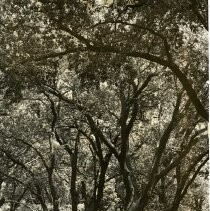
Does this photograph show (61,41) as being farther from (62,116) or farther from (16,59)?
(62,116)

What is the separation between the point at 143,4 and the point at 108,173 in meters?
17.1

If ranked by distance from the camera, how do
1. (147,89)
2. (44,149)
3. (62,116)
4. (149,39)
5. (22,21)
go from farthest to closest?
(44,149), (62,116), (147,89), (149,39), (22,21)

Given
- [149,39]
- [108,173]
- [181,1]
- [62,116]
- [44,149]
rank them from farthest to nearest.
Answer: [108,173]
[44,149]
[62,116]
[149,39]
[181,1]

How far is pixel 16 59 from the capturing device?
9492 millimetres

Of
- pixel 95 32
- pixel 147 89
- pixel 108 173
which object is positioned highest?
pixel 108 173

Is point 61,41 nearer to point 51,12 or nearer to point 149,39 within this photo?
point 51,12

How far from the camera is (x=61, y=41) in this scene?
9.12 metres

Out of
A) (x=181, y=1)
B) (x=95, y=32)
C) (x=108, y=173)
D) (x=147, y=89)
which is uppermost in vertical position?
(x=108, y=173)

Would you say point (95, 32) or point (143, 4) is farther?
point (95, 32)

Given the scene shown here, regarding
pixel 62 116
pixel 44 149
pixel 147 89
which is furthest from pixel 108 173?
pixel 147 89

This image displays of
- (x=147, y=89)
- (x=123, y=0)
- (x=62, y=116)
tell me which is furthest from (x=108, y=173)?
(x=123, y=0)

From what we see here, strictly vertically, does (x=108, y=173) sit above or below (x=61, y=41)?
above

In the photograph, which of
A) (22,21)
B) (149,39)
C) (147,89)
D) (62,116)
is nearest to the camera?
(22,21)

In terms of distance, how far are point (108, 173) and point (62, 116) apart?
7.38 meters
